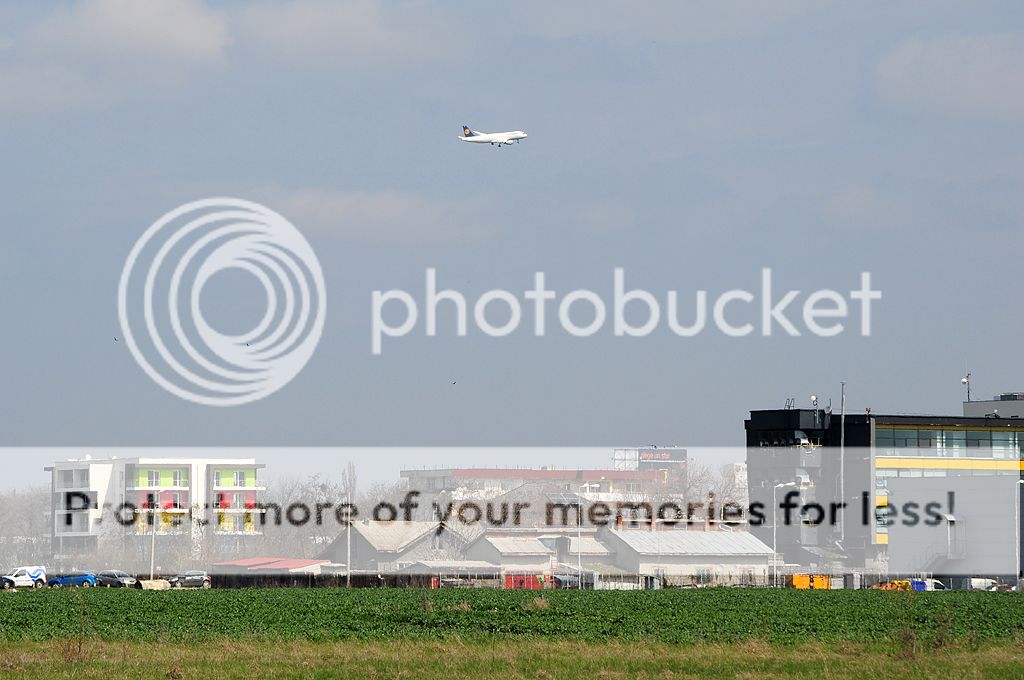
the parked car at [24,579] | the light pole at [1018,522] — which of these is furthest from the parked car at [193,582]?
the light pole at [1018,522]

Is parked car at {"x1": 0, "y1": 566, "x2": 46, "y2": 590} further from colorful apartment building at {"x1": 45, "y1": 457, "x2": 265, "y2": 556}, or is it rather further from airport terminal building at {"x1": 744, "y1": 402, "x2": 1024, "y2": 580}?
airport terminal building at {"x1": 744, "y1": 402, "x2": 1024, "y2": 580}

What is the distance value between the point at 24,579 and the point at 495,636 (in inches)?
1887

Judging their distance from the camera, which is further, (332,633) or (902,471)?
(902,471)

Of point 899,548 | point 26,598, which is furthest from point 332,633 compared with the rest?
point 899,548

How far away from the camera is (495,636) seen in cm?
3919

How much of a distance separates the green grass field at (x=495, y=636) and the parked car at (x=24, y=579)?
69.7ft

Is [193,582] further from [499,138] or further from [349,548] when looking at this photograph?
[499,138]

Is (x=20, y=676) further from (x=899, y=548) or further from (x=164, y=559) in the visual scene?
(x=164, y=559)

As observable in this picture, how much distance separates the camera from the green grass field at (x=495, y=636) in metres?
31.6

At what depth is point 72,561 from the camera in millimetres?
123938

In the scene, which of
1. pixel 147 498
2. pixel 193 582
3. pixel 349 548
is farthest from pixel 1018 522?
pixel 147 498

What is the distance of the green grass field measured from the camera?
31578mm

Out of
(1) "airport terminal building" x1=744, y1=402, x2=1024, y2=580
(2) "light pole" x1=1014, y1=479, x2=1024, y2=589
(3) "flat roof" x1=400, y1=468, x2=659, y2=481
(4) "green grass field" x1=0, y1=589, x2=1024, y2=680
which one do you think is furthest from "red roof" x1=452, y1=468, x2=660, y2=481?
(4) "green grass field" x1=0, y1=589, x2=1024, y2=680

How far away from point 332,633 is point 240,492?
4299 inches
